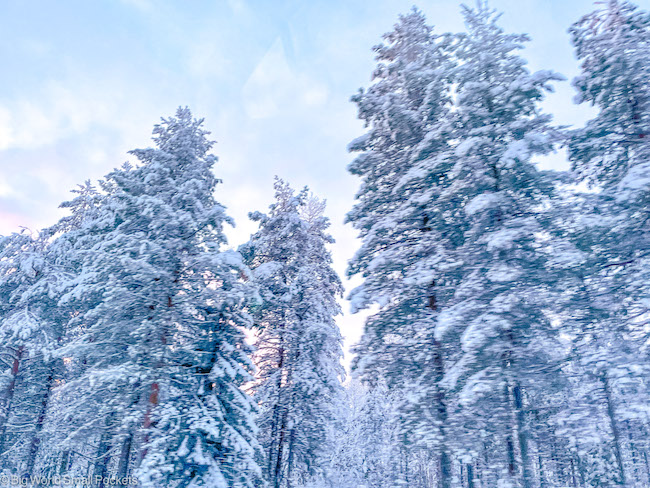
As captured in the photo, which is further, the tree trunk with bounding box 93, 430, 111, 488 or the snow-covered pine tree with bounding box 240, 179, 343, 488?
the snow-covered pine tree with bounding box 240, 179, 343, 488

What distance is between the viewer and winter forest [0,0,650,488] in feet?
32.7

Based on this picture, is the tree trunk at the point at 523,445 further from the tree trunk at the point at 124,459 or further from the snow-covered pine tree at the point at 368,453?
the snow-covered pine tree at the point at 368,453

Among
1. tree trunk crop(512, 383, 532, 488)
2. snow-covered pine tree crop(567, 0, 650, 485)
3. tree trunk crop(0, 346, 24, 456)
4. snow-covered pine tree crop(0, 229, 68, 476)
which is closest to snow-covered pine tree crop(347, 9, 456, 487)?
tree trunk crop(512, 383, 532, 488)

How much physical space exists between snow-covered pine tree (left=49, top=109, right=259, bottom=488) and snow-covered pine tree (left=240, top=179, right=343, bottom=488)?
146 inches

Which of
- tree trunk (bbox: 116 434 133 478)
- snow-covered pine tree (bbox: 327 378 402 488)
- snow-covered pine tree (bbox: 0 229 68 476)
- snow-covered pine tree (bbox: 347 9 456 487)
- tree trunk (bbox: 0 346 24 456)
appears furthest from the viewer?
snow-covered pine tree (bbox: 327 378 402 488)

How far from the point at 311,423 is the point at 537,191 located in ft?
48.5

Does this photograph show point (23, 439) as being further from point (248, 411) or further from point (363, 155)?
point (363, 155)

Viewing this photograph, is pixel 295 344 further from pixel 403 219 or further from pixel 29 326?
pixel 29 326

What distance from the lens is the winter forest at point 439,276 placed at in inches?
392

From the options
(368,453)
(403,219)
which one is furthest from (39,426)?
(368,453)

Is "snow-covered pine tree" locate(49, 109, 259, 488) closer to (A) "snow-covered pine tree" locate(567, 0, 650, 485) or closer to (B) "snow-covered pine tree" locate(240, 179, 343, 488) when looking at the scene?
(B) "snow-covered pine tree" locate(240, 179, 343, 488)

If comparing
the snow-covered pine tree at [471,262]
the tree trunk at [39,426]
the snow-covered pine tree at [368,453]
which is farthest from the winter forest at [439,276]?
the snow-covered pine tree at [368,453]

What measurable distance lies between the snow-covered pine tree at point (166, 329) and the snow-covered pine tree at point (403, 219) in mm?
4572

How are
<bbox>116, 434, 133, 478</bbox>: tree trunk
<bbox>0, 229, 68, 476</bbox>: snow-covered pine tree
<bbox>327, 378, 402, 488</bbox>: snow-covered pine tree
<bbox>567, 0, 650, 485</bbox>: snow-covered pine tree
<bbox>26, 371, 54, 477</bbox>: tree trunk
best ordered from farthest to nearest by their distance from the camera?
1. <bbox>327, 378, 402, 488</bbox>: snow-covered pine tree
2. <bbox>26, 371, 54, 477</bbox>: tree trunk
3. <bbox>0, 229, 68, 476</bbox>: snow-covered pine tree
4. <bbox>116, 434, 133, 478</bbox>: tree trunk
5. <bbox>567, 0, 650, 485</bbox>: snow-covered pine tree
